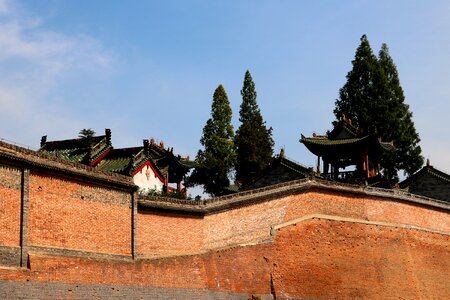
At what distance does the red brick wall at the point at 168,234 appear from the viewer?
894 inches

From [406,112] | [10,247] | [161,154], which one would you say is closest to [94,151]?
[161,154]

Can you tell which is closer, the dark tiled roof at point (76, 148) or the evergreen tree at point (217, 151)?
the dark tiled roof at point (76, 148)

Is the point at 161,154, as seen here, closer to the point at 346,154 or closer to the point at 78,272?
the point at 346,154

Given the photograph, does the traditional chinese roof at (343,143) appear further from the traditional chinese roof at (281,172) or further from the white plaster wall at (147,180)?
the white plaster wall at (147,180)

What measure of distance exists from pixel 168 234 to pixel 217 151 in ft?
65.3

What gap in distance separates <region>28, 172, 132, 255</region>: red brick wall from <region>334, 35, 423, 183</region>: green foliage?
874 inches

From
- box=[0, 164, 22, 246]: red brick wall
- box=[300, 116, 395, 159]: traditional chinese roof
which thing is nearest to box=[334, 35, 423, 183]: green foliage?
box=[300, 116, 395, 159]: traditional chinese roof

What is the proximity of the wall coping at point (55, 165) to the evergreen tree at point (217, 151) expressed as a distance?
17975 millimetres

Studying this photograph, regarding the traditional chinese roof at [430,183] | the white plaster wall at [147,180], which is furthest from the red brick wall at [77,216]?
the traditional chinese roof at [430,183]

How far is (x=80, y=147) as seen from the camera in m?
34.7

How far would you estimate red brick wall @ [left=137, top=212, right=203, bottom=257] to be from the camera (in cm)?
2272

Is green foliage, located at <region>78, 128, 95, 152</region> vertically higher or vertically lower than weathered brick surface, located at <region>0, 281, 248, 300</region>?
higher

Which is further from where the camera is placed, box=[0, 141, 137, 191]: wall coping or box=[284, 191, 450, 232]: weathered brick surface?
box=[284, 191, 450, 232]: weathered brick surface

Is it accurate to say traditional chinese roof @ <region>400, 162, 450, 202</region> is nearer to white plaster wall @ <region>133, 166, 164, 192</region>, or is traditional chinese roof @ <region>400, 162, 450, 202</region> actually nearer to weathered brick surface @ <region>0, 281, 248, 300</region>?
white plaster wall @ <region>133, 166, 164, 192</region>
